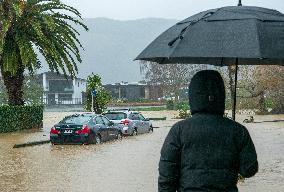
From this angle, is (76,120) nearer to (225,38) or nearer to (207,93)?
(225,38)

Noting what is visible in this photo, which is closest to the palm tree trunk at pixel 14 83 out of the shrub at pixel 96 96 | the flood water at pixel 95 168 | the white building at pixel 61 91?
the shrub at pixel 96 96

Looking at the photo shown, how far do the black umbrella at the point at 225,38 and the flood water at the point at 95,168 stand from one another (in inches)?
241

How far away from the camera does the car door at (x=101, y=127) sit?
80.9 ft

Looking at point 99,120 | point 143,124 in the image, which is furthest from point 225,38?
point 143,124

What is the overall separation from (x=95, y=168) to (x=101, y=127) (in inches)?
375

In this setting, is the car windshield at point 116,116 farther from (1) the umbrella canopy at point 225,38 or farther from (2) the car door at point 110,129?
(1) the umbrella canopy at point 225,38

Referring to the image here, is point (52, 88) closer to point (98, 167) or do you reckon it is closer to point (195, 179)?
point (98, 167)

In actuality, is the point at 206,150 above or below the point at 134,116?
above

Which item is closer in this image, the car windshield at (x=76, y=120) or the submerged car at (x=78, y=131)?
the submerged car at (x=78, y=131)

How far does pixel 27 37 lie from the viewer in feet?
105

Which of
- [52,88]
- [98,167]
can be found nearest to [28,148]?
[98,167]

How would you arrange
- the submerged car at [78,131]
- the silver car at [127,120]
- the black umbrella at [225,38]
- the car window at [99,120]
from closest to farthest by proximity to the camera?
the black umbrella at [225,38]
the submerged car at [78,131]
the car window at [99,120]
the silver car at [127,120]

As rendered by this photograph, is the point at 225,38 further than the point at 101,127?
No

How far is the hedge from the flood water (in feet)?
23.5
